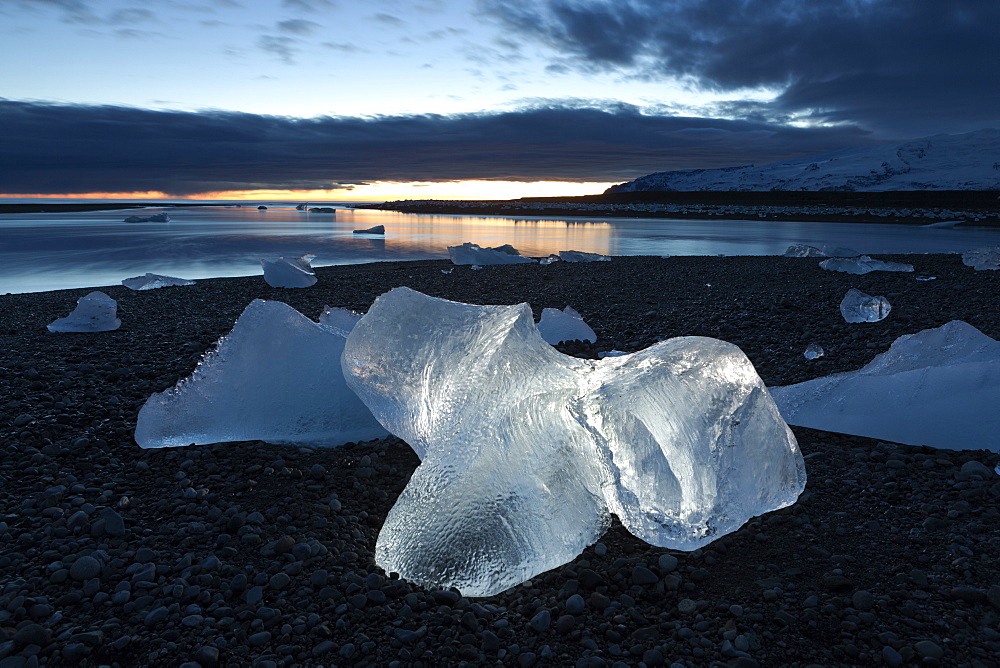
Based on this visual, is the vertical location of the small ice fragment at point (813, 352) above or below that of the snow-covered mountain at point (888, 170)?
below

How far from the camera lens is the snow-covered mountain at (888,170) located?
7769 centimetres

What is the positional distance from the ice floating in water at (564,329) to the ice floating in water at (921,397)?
2.24 meters

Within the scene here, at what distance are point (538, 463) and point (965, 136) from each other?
123245 millimetres

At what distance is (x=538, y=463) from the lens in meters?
2.40

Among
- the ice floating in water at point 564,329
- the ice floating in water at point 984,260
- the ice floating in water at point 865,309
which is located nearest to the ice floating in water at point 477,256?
the ice floating in water at point 564,329

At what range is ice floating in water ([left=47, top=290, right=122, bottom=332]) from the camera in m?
5.97

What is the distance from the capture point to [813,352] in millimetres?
5012

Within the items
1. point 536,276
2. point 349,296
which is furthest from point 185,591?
point 536,276

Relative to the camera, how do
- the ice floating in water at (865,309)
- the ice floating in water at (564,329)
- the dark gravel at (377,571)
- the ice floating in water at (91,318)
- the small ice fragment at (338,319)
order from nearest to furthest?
the dark gravel at (377,571), the small ice fragment at (338,319), the ice floating in water at (564,329), the ice floating in water at (91,318), the ice floating in water at (865,309)

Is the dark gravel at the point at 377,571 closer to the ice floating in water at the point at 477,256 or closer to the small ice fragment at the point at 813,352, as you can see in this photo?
the small ice fragment at the point at 813,352

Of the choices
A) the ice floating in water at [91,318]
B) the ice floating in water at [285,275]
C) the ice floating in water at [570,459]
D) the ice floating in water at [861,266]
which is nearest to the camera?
the ice floating in water at [570,459]

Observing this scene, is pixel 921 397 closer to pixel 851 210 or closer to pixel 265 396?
pixel 265 396

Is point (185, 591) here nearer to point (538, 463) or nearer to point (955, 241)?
point (538, 463)

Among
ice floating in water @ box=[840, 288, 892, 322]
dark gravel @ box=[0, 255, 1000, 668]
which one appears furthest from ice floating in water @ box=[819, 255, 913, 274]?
dark gravel @ box=[0, 255, 1000, 668]
